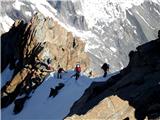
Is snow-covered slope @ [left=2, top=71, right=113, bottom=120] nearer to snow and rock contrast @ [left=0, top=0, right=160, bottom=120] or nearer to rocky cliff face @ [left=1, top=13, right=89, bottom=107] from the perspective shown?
snow and rock contrast @ [left=0, top=0, right=160, bottom=120]

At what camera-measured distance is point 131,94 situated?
153 ft

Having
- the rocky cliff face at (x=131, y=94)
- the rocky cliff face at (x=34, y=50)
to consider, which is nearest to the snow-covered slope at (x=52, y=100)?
the rocky cliff face at (x=34, y=50)

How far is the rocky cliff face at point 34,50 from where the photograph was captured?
91500mm

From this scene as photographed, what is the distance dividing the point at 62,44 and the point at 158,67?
2714 inches

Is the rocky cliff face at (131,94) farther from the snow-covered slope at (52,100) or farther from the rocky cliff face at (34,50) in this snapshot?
the rocky cliff face at (34,50)

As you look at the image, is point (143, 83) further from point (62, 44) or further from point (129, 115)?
point (62, 44)

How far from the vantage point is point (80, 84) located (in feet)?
225

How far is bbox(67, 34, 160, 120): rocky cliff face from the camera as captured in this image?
4359cm

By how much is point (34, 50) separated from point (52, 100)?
1296 inches

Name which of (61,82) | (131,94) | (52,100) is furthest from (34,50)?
(131,94)

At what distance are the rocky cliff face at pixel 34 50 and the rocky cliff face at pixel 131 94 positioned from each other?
30.2 meters

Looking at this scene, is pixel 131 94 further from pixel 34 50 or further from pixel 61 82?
pixel 34 50

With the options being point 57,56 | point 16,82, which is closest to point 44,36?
point 57,56

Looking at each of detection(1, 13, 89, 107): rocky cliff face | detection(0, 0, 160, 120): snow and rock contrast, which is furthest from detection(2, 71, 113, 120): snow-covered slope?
detection(1, 13, 89, 107): rocky cliff face
